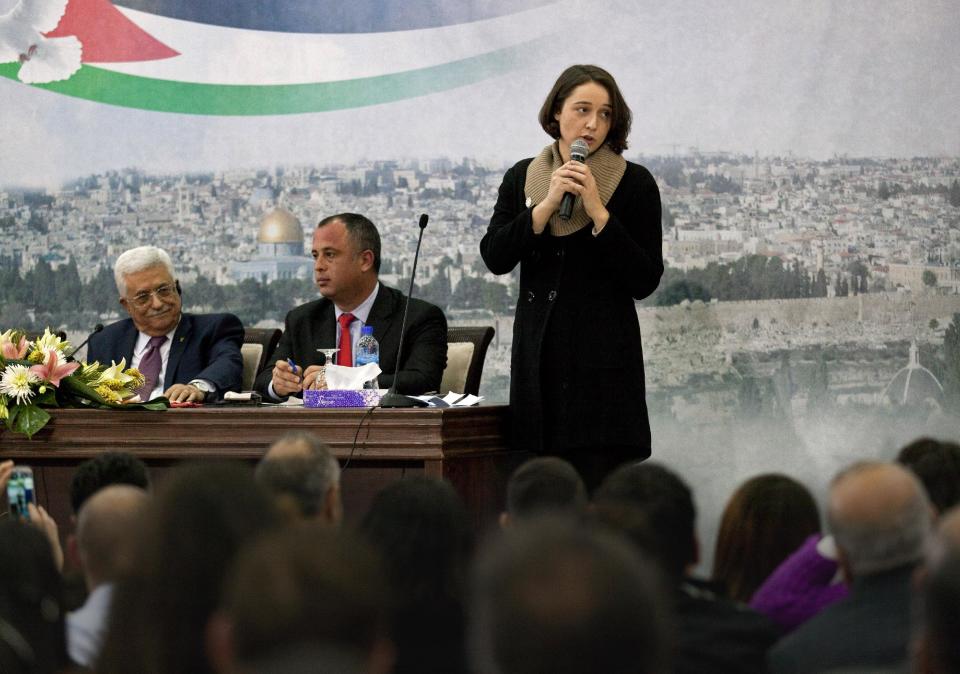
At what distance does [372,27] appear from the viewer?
6.16 meters

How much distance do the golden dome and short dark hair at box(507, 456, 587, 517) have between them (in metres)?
3.95

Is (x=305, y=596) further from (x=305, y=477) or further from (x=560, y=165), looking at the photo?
(x=560, y=165)

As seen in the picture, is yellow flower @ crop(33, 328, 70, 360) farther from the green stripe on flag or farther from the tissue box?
the green stripe on flag

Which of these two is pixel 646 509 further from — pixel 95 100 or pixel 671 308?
pixel 95 100

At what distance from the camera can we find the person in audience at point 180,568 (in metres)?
1.48

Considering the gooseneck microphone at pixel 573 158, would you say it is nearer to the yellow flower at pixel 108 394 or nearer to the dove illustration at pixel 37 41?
the yellow flower at pixel 108 394

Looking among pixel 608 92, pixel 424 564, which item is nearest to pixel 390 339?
pixel 608 92

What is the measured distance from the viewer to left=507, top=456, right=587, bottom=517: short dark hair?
2.36 metres

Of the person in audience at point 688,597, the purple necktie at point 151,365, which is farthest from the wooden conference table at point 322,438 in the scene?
the person in audience at point 688,597

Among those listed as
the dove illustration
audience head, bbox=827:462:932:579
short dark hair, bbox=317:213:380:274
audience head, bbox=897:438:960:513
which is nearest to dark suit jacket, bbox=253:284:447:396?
short dark hair, bbox=317:213:380:274

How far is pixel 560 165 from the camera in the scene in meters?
3.80

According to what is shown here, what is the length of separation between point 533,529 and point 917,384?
181 inches

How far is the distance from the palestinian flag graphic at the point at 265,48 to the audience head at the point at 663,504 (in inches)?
159

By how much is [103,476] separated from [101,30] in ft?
13.9
